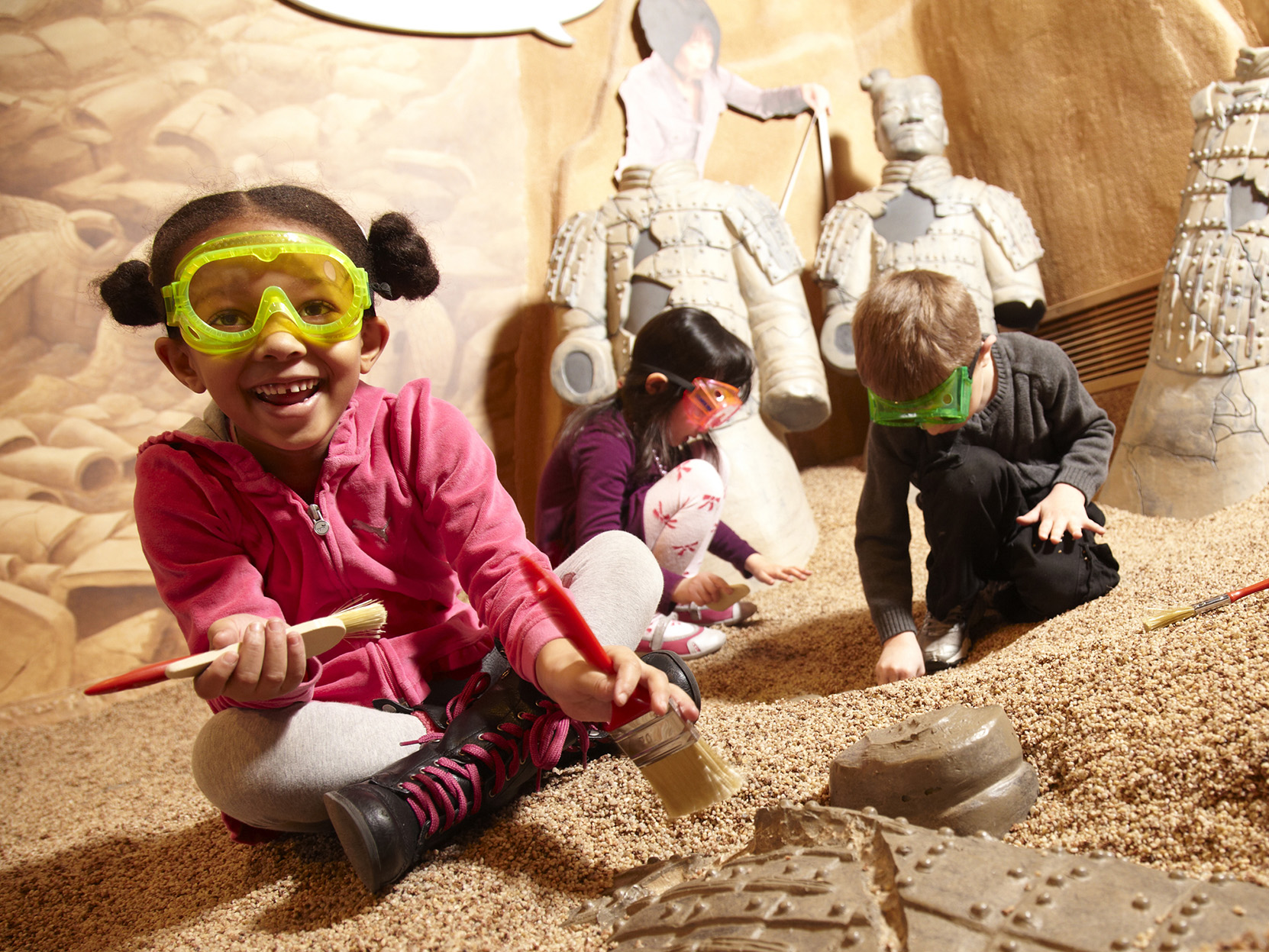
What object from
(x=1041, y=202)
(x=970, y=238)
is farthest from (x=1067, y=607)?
(x=1041, y=202)

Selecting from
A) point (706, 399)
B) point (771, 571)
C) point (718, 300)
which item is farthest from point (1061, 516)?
point (718, 300)

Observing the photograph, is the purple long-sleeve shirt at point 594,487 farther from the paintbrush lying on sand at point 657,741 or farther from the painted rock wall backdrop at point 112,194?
the painted rock wall backdrop at point 112,194

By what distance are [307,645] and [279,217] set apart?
543 millimetres

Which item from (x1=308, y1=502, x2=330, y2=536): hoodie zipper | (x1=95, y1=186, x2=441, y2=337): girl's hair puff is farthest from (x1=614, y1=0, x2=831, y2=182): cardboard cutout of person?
(x1=308, y1=502, x2=330, y2=536): hoodie zipper

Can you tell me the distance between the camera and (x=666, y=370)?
81.4 inches

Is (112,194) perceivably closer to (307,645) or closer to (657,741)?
(307,645)

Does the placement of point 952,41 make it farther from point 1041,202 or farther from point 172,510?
point 172,510

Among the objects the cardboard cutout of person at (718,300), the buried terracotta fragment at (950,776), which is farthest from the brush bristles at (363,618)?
the cardboard cutout of person at (718,300)

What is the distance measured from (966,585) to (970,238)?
1.84 metres

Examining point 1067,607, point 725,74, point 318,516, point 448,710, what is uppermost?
point 725,74

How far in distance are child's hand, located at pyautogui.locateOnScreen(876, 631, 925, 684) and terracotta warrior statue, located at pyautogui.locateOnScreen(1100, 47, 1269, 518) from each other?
1.31 metres

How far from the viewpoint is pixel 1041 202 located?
3418 mm

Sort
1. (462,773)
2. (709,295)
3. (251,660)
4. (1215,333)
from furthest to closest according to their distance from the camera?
(709,295), (1215,333), (462,773), (251,660)

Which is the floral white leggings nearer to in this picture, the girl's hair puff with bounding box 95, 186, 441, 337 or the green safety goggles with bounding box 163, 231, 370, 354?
the girl's hair puff with bounding box 95, 186, 441, 337
